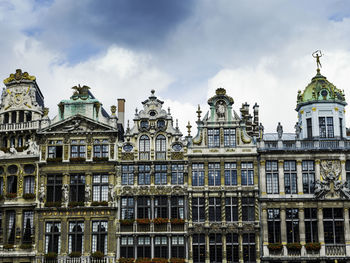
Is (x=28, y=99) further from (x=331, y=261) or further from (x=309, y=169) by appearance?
(x=331, y=261)

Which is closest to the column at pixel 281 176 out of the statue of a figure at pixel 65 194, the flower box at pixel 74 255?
the flower box at pixel 74 255

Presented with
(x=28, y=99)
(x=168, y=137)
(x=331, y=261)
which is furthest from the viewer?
(x=28, y=99)

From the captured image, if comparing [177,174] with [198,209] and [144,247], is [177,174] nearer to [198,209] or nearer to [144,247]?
[198,209]

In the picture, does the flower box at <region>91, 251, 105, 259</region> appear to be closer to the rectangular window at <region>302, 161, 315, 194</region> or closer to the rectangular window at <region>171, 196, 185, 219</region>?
the rectangular window at <region>171, 196, 185, 219</region>

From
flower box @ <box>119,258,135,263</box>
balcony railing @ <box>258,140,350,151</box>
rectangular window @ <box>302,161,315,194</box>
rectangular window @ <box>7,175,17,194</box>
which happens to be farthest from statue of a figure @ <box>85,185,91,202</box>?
rectangular window @ <box>302,161,315,194</box>

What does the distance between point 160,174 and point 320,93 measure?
14009 millimetres

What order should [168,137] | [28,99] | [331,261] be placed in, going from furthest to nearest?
[28,99] < [168,137] < [331,261]

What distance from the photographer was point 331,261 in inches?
1565

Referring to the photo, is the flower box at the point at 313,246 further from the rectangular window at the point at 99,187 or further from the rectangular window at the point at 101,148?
the rectangular window at the point at 101,148

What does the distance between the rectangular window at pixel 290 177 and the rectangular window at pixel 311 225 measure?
1.74m

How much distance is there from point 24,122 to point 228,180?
16.5 metres

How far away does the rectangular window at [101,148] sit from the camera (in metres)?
42.8

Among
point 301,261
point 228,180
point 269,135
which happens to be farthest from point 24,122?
point 301,261

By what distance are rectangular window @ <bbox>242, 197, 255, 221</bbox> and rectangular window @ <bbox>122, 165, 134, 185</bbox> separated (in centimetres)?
844
